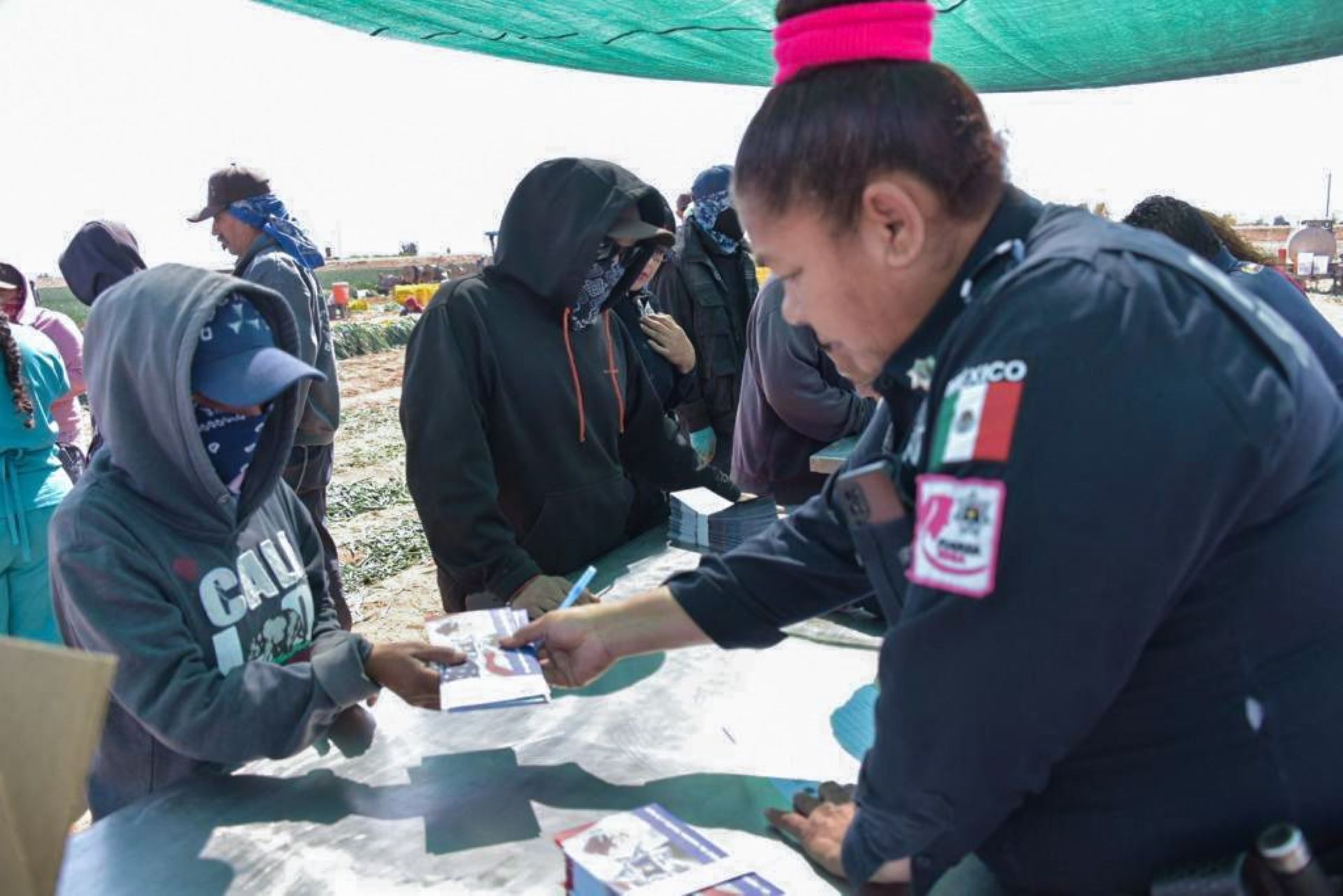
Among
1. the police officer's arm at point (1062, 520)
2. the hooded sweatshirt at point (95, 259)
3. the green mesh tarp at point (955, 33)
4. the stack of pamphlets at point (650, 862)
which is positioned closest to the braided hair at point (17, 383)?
the hooded sweatshirt at point (95, 259)

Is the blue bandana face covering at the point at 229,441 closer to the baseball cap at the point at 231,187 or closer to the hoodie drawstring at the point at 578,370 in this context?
the hoodie drawstring at the point at 578,370

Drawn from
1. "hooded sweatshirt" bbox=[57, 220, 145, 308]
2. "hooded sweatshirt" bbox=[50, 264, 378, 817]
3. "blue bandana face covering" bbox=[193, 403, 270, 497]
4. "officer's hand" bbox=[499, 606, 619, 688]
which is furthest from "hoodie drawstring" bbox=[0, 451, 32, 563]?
"officer's hand" bbox=[499, 606, 619, 688]

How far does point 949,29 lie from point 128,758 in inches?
166

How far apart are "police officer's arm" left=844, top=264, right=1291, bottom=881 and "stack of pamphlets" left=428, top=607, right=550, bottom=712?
2.74 feet

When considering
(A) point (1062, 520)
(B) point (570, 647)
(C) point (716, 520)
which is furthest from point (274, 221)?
(A) point (1062, 520)

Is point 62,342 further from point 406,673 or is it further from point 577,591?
point 406,673

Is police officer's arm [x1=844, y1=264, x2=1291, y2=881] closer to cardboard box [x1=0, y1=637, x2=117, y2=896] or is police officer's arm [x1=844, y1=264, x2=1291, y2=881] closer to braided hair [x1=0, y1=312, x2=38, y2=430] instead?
cardboard box [x1=0, y1=637, x2=117, y2=896]

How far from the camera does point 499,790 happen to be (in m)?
1.58

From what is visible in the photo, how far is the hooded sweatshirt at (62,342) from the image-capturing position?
452cm

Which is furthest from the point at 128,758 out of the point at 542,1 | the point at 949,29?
the point at 949,29

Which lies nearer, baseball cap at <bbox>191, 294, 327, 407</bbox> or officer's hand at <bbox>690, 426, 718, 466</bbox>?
baseball cap at <bbox>191, 294, 327, 407</bbox>

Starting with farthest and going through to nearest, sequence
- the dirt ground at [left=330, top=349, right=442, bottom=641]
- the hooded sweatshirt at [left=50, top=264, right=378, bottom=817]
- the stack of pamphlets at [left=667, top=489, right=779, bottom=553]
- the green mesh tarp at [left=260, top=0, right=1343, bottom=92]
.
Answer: the dirt ground at [left=330, top=349, right=442, bottom=641] < the green mesh tarp at [left=260, top=0, right=1343, bottom=92] < the stack of pamphlets at [left=667, top=489, right=779, bottom=553] < the hooded sweatshirt at [left=50, top=264, right=378, bottom=817]

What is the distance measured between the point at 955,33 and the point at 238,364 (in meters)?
3.76

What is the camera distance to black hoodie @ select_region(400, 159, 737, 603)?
2.47m
